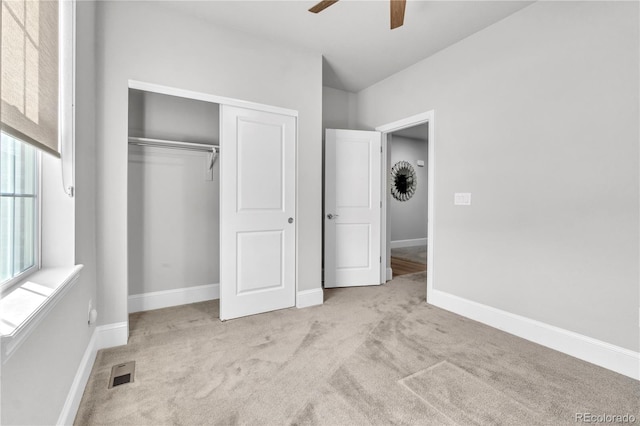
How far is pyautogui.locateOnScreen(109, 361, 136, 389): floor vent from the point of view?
1787 mm

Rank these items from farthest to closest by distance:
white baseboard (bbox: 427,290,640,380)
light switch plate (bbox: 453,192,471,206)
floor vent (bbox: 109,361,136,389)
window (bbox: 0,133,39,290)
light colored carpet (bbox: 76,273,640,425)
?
light switch plate (bbox: 453,192,471,206) → white baseboard (bbox: 427,290,640,380) → floor vent (bbox: 109,361,136,389) → light colored carpet (bbox: 76,273,640,425) → window (bbox: 0,133,39,290)

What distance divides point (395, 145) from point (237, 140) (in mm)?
4975

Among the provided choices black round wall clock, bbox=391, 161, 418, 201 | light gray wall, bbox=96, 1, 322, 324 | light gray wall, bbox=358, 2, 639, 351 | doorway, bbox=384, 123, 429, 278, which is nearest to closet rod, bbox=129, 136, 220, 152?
light gray wall, bbox=96, 1, 322, 324

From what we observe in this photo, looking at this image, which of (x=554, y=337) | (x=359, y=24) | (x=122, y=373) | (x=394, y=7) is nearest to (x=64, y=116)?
(x=122, y=373)

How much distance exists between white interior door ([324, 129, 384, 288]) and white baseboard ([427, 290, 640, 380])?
1.15m

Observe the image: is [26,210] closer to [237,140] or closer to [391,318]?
[237,140]

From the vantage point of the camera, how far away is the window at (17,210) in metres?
1.10

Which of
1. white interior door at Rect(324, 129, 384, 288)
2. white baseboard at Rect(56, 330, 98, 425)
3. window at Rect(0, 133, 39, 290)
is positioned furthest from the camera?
white interior door at Rect(324, 129, 384, 288)

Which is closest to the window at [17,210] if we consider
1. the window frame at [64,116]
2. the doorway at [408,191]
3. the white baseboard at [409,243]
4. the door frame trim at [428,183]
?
the window frame at [64,116]

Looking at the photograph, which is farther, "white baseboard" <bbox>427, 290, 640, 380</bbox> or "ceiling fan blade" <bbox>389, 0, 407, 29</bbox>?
"white baseboard" <bbox>427, 290, 640, 380</bbox>

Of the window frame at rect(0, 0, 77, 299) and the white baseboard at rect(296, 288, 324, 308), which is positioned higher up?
the window frame at rect(0, 0, 77, 299)

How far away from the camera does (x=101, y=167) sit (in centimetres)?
223

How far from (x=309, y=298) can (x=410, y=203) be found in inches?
195

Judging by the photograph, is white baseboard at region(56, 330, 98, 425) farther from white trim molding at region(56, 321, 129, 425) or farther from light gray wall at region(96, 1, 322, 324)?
light gray wall at region(96, 1, 322, 324)
